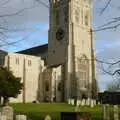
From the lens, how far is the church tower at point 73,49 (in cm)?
7550

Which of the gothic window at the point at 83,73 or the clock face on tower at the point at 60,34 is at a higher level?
the clock face on tower at the point at 60,34

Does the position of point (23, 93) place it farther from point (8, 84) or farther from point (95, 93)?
point (8, 84)

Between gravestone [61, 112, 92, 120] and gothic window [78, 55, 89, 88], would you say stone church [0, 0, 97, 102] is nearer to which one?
gothic window [78, 55, 89, 88]

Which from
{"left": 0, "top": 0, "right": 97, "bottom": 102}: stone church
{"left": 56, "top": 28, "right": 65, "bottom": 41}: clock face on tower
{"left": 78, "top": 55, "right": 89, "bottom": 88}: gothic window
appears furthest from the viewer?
{"left": 56, "top": 28, "right": 65, "bottom": 41}: clock face on tower

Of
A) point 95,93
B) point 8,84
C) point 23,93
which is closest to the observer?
point 8,84

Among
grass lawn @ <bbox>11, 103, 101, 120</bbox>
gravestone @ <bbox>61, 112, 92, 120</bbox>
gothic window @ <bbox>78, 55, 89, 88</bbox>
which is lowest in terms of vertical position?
grass lawn @ <bbox>11, 103, 101, 120</bbox>

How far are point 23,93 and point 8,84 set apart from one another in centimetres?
2290

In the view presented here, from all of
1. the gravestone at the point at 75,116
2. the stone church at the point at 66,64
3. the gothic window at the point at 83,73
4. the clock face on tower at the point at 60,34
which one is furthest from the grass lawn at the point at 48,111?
the clock face on tower at the point at 60,34

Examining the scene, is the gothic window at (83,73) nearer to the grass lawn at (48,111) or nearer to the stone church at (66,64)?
the stone church at (66,64)

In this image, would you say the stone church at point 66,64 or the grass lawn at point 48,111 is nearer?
the grass lawn at point 48,111

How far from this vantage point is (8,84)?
50750mm

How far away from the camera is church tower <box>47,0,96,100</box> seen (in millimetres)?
75500

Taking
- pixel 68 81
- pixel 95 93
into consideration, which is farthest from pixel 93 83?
pixel 68 81

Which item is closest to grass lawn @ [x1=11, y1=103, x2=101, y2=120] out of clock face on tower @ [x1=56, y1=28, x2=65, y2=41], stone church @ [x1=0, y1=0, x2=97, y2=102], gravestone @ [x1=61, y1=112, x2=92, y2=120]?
gravestone @ [x1=61, y1=112, x2=92, y2=120]
